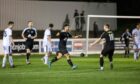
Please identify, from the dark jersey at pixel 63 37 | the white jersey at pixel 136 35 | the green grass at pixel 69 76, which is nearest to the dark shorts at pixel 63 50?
the dark jersey at pixel 63 37

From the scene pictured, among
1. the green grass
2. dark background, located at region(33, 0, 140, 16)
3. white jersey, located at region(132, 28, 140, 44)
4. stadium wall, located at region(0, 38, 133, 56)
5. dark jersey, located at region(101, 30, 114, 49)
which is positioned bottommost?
stadium wall, located at region(0, 38, 133, 56)

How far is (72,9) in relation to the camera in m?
58.3

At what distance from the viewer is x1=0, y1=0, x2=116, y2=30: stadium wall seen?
55.4m

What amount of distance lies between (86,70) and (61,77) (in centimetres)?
364

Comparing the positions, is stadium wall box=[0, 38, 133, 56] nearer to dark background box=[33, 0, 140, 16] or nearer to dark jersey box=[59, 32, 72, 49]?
dark jersey box=[59, 32, 72, 49]

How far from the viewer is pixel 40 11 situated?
57.3 metres

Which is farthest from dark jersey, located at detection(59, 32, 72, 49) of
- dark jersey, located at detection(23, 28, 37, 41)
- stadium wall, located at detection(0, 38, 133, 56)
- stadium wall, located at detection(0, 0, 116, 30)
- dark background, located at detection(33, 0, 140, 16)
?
dark background, located at detection(33, 0, 140, 16)

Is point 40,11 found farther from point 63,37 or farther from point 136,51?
point 63,37

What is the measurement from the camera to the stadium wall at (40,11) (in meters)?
55.4

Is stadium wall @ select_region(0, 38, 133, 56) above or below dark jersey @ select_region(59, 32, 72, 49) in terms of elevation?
below

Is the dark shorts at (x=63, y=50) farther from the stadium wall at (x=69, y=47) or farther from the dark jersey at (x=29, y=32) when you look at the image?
the stadium wall at (x=69, y=47)

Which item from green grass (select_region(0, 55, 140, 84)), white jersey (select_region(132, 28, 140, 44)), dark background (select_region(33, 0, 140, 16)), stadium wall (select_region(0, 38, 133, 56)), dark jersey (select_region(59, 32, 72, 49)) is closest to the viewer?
green grass (select_region(0, 55, 140, 84))

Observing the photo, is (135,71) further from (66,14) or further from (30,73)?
(66,14)

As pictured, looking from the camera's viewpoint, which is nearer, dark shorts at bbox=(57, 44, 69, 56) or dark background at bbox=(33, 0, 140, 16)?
dark shorts at bbox=(57, 44, 69, 56)
